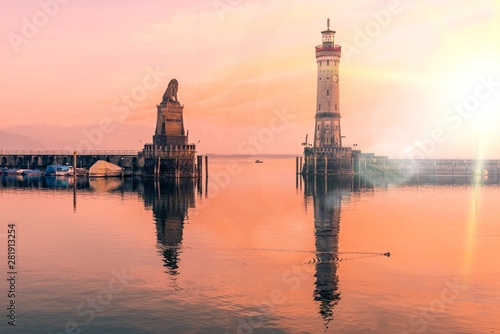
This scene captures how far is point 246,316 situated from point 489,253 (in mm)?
23045

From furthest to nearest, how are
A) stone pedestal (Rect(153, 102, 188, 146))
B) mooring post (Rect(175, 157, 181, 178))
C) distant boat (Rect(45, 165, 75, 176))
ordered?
distant boat (Rect(45, 165, 75, 176)) < mooring post (Rect(175, 157, 181, 178)) < stone pedestal (Rect(153, 102, 188, 146))

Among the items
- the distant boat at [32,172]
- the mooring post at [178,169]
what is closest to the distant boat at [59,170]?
the distant boat at [32,172]

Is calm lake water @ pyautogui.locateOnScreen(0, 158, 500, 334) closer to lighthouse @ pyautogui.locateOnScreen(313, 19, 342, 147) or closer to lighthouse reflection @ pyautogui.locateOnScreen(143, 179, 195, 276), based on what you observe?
lighthouse reflection @ pyautogui.locateOnScreen(143, 179, 195, 276)

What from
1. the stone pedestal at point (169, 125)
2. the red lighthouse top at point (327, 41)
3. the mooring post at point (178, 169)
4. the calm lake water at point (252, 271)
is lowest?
the calm lake water at point (252, 271)

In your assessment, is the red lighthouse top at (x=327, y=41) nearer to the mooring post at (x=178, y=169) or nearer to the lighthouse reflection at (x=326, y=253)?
the mooring post at (x=178, y=169)

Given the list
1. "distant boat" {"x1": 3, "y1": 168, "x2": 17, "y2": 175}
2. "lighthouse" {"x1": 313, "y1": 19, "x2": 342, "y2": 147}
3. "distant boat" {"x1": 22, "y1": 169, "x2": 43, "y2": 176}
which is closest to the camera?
"lighthouse" {"x1": 313, "y1": 19, "x2": 342, "y2": 147}

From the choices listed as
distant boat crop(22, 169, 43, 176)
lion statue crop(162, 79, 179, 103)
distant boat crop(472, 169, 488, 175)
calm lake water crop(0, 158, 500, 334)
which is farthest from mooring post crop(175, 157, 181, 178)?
distant boat crop(472, 169, 488, 175)

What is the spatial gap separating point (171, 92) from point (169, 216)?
67124 mm

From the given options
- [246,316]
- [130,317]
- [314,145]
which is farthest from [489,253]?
[314,145]

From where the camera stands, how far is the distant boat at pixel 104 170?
13825 cm

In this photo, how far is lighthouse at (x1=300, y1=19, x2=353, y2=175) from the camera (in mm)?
141750

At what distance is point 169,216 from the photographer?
59000mm

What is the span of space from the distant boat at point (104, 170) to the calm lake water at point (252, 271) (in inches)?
2914

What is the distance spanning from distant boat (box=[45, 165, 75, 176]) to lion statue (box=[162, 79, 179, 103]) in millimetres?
40829
